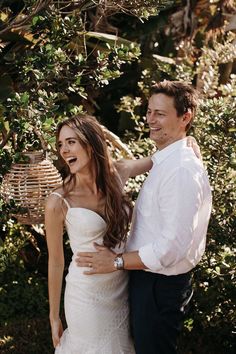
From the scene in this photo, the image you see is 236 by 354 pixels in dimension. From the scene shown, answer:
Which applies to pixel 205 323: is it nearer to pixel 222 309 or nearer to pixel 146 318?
pixel 222 309

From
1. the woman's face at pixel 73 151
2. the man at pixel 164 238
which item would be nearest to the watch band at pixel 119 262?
the man at pixel 164 238

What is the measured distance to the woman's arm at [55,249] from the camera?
322cm

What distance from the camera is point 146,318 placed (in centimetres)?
321

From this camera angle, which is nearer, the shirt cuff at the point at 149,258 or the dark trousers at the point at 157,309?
the shirt cuff at the point at 149,258

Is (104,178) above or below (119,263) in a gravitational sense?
above

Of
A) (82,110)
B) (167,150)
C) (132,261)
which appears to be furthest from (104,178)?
(82,110)

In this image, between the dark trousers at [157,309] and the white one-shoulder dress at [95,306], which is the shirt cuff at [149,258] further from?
the white one-shoulder dress at [95,306]

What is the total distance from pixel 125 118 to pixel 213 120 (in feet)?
8.61

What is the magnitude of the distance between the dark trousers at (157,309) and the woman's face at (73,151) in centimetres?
65

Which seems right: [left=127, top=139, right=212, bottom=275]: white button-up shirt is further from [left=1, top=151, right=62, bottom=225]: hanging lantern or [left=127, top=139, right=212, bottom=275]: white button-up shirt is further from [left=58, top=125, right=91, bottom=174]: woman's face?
[left=1, top=151, right=62, bottom=225]: hanging lantern

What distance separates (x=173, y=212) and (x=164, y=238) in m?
0.14

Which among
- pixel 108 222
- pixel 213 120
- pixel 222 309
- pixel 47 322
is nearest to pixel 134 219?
pixel 108 222

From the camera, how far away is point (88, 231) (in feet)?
10.7

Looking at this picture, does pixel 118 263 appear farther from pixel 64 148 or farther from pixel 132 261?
pixel 64 148
